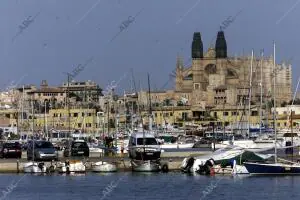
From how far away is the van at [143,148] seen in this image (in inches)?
2062

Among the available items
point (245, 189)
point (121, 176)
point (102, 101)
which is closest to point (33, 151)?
point (121, 176)

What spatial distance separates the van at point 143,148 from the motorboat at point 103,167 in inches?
66.2

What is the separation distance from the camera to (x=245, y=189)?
43.5 metres

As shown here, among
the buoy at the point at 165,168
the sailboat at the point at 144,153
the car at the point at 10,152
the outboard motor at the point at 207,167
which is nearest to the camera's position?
the outboard motor at the point at 207,167

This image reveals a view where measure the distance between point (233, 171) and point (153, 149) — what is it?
4.80 metres

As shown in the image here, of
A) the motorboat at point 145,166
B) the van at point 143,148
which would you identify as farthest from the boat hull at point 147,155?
the motorboat at point 145,166

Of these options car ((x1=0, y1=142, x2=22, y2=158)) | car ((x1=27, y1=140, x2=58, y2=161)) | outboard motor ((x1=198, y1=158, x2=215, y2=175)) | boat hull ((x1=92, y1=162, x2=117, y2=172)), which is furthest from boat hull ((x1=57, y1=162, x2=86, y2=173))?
car ((x1=0, y1=142, x2=22, y2=158))

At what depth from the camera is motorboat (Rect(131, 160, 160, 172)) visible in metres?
51.3

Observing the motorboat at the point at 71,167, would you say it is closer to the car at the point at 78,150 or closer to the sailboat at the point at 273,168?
the car at the point at 78,150

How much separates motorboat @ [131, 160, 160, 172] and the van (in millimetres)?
626

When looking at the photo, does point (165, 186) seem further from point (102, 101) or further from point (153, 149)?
point (102, 101)

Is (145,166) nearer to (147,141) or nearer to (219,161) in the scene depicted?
(147,141)

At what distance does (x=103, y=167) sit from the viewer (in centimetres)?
5116

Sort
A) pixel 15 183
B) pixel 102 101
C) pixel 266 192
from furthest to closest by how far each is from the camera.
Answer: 1. pixel 102 101
2. pixel 15 183
3. pixel 266 192
